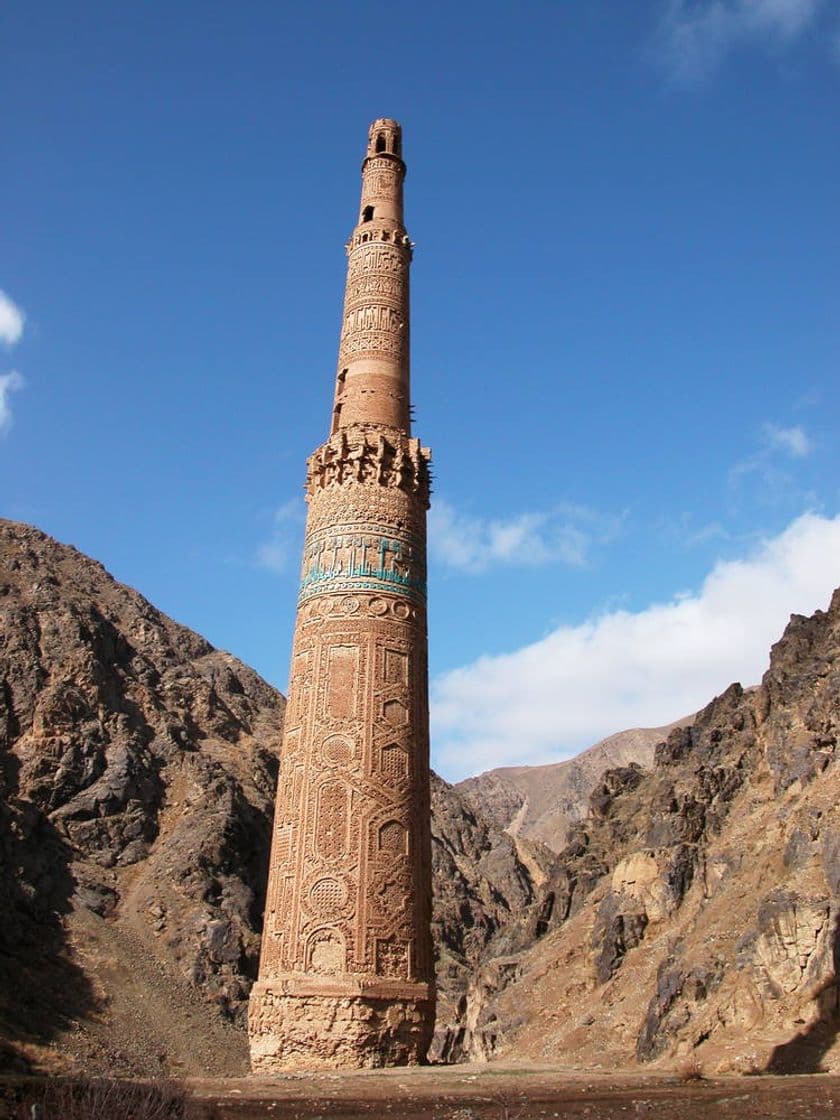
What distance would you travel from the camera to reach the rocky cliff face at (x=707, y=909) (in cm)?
2564

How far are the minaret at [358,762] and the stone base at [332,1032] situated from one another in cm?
2

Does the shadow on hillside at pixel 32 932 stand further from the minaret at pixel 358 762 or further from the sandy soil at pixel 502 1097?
the sandy soil at pixel 502 1097

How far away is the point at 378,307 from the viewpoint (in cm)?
1892

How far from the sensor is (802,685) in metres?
40.2

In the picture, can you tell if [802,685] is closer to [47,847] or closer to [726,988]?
[726,988]

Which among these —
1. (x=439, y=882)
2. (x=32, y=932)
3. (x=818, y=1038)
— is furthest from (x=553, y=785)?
(x=818, y=1038)

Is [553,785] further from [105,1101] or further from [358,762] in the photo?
[105,1101]

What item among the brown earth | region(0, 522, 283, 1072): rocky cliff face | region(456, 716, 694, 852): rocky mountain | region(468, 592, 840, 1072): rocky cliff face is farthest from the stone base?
region(456, 716, 694, 852): rocky mountain

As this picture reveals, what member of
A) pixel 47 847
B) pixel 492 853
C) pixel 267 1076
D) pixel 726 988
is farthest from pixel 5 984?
pixel 492 853

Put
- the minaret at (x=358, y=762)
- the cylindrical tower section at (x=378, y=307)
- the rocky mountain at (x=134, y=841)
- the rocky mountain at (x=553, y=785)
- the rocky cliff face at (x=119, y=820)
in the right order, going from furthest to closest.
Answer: the rocky mountain at (x=553, y=785) < the rocky cliff face at (x=119, y=820) < the rocky mountain at (x=134, y=841) < the cylindrical tower section at (x=378, y=307) < the minaret at (x=358, y=762)

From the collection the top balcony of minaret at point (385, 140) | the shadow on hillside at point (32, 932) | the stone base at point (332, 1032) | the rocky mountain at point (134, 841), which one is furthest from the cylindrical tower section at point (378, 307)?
the shadow on hillside at point (32, 932)

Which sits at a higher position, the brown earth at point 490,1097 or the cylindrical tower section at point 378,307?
the cylindrical tower section at point 378,307

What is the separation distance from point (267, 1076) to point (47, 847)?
4162 centimetres

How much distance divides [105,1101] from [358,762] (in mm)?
7259
